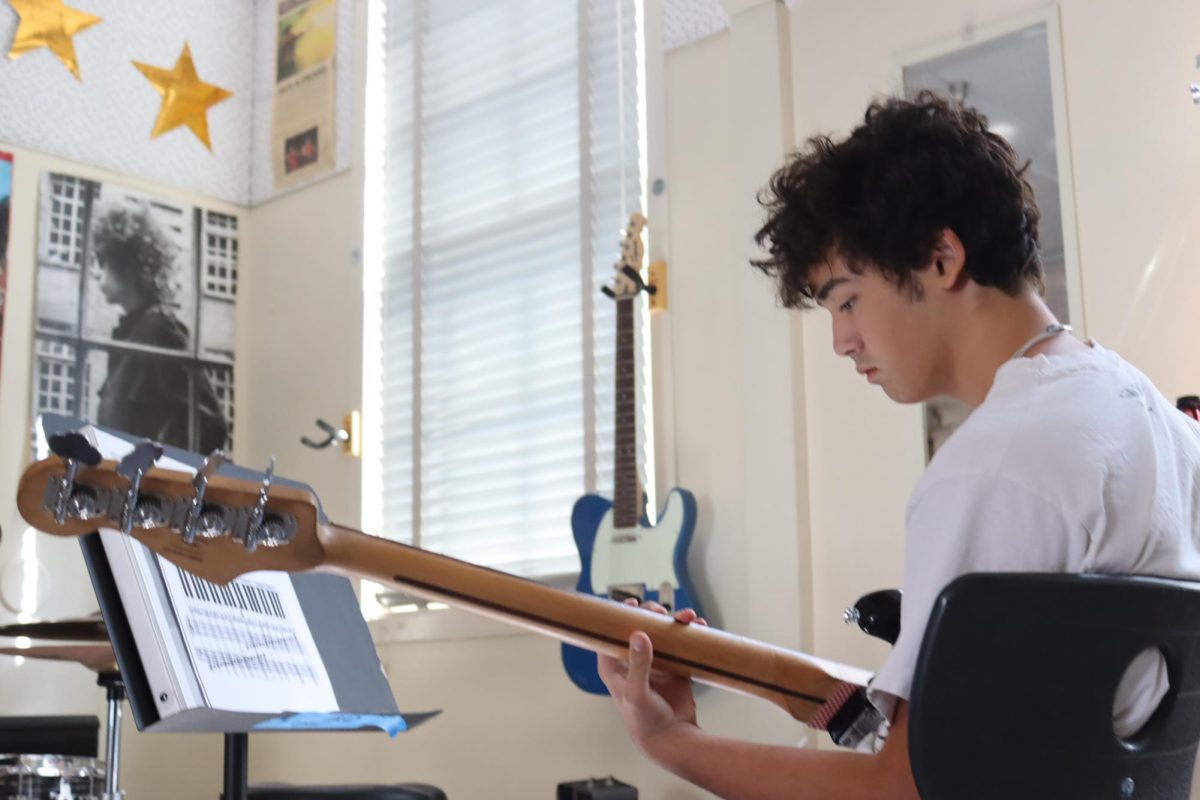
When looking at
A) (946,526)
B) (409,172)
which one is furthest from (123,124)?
(946,526)

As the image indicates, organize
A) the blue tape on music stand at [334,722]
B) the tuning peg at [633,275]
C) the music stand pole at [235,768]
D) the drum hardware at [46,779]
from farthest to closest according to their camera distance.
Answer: the tuning peg at [633,275]
the drum hardware at [46,779]
the music stand pole at [235,768]
the blue tape on music stand at [334,722]

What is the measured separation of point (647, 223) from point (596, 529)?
0.76 metres

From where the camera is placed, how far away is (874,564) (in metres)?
2.67

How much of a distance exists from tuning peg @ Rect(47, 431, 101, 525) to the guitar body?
180 cm

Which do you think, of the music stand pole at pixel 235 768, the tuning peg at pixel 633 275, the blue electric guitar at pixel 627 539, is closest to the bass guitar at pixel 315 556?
the music stand pole at pixel 235 768

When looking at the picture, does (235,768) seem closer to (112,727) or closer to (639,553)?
(112,727)

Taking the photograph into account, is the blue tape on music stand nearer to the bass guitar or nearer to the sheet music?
the sheet music

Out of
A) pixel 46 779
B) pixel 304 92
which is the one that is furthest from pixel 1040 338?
pixel 304 92

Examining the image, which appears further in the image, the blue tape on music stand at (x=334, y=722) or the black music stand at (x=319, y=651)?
the blue tape on music stand at (x=334, y=722)

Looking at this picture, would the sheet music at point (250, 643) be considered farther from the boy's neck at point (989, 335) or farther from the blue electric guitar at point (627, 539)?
the blue electric guitar at point (627, 539)

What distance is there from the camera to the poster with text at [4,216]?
3.65 m

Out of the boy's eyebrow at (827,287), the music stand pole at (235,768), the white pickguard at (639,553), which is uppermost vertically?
→ the boy's eyebrow at (827,287)

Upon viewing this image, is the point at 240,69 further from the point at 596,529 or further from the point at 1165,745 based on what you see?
the point at 1165,745

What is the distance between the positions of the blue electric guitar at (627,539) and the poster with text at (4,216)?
179 centimetres
